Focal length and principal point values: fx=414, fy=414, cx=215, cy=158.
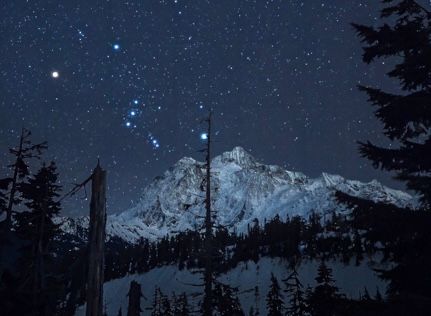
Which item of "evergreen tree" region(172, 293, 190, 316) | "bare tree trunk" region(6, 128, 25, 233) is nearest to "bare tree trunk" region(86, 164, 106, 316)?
"bare tree trunk" region(6, 128, 25, 233)

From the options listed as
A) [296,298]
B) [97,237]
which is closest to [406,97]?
[97,237]

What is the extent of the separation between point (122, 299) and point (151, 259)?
32757 mm

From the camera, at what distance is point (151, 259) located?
194625 mm

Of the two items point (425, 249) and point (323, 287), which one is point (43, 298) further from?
point (323, 287)

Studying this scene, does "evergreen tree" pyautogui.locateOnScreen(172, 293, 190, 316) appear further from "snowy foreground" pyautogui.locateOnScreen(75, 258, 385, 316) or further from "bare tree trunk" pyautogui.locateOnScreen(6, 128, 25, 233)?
"snowy foreground" pyautogui.locateOnScreen(75, 258, 385, 316)

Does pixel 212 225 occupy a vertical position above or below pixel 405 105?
below

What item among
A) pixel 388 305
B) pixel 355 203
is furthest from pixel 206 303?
pixel 388 305

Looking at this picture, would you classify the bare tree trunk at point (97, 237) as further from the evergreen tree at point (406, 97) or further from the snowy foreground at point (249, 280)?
the snowy foreground at point (249, 280)

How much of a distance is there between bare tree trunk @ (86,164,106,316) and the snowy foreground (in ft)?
373

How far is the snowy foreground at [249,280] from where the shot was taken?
133875 mm

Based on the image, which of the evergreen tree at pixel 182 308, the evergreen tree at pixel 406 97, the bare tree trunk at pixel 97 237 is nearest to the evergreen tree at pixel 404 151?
the evergreen tree at pixel 406 97

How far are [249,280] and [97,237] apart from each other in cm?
15225

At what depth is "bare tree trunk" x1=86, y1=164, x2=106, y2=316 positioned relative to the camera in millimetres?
9203

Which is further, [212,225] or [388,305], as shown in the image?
[212,225]
